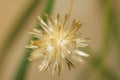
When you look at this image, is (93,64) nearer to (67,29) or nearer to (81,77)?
(81,77)

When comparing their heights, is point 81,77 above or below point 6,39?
below

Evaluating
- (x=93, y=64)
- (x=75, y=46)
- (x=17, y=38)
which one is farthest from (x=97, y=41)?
(x=75, y=46)

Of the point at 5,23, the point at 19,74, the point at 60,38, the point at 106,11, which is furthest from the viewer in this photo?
the point at 5,23

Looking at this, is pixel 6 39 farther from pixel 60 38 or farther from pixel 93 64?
pixel 60 38

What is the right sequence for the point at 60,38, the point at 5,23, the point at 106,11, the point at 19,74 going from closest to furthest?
the point at 60,38 → the point at 19,74 → the point at 106,11 → the point at 5,23

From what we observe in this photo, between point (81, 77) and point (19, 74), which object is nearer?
point (19, 74)

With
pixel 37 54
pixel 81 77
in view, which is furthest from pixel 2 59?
pixel 37 54
